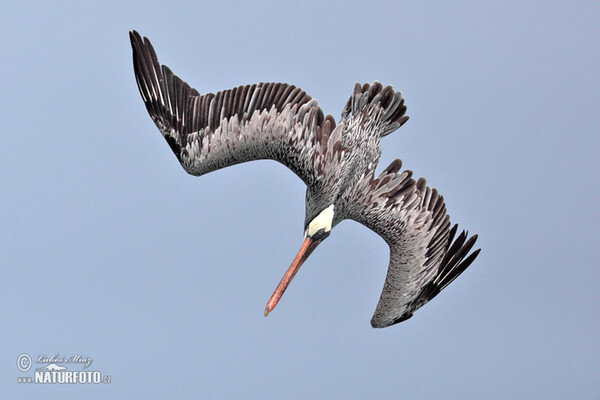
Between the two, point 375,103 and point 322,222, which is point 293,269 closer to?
point 322,222

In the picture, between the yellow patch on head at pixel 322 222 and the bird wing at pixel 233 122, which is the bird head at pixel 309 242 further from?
the bird wing at pixel 233 122

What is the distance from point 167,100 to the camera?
29.1ft

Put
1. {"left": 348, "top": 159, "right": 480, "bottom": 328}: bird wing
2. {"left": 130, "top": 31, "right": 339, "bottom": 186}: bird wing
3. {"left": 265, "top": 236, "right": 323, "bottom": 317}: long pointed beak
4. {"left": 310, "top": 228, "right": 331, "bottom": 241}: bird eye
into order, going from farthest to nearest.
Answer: {"left": 348, "top": 159, "right": 480, "bottom": 328}: bird wing
{"left": 310, "top": 228, "right": 331, "bottom": 241}: bird eye
{"left": 265, "top": 236, "right": 323, "bottom": 317}: long pointed beak
{"left": 130, "top": 31, "right": 339, "bottom": 186}: bird wing

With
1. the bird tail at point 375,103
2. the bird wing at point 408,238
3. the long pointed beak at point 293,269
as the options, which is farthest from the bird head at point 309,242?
the bird tail at point 375,103

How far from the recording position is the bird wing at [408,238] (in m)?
8.98

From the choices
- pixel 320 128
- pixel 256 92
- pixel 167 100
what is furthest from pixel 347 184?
pixel 167 100

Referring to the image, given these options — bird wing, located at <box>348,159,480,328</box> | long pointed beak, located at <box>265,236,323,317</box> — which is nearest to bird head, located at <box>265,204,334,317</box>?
long pointed beak, located at <box>265,236,323,317</box>

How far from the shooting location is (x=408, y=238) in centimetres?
921

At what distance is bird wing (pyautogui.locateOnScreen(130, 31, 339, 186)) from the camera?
8.52 metres

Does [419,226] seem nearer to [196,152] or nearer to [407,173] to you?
[407,173]

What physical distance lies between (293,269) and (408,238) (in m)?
1.22

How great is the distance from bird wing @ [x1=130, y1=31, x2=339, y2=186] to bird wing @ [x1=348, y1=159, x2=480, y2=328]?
706 millimetres


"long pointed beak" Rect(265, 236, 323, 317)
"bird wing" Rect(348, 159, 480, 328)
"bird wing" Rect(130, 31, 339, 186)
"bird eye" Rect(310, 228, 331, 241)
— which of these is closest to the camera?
"bird wing" Rect(130, 31, 339, 186)

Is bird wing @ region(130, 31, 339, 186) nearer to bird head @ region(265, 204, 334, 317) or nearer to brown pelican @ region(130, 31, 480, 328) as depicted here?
brown pelican @ region(130, 31, 480, 328)
